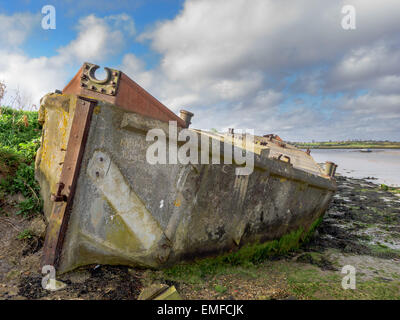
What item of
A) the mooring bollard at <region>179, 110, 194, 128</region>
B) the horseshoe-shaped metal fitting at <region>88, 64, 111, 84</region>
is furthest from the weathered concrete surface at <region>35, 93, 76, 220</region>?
the mooring bollard at <region>179, 110, 194, 128</region>

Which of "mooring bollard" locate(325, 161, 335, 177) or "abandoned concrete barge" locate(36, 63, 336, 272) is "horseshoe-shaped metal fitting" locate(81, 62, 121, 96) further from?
"mooring bollard" locate(325, 161, 335, 177)

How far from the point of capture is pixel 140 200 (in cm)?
289

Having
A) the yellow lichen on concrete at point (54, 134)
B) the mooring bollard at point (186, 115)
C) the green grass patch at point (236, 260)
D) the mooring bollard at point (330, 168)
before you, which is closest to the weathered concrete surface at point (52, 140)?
the yellow lichen on concrete at point (54, 134)

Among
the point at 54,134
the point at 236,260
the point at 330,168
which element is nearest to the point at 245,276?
the point at 236,260

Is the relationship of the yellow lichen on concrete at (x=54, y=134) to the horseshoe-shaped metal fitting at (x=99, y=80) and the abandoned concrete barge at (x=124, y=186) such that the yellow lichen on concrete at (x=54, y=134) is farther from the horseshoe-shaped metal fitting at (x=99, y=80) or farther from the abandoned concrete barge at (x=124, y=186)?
the horseshoe-shaped metal fitting at (x=99, y=80)

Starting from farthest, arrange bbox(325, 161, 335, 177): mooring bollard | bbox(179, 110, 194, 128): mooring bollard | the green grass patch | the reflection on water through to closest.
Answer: the reflection on water, bbox(325, 161, 335, 177): mooring bollard, bbox(179, 110, 194, 128): mooring bollard, the green grass patch

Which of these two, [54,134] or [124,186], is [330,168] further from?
[54,134]

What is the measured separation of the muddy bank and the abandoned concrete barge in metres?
0.23

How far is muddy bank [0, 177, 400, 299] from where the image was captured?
2.53m

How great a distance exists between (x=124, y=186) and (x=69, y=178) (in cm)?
57
